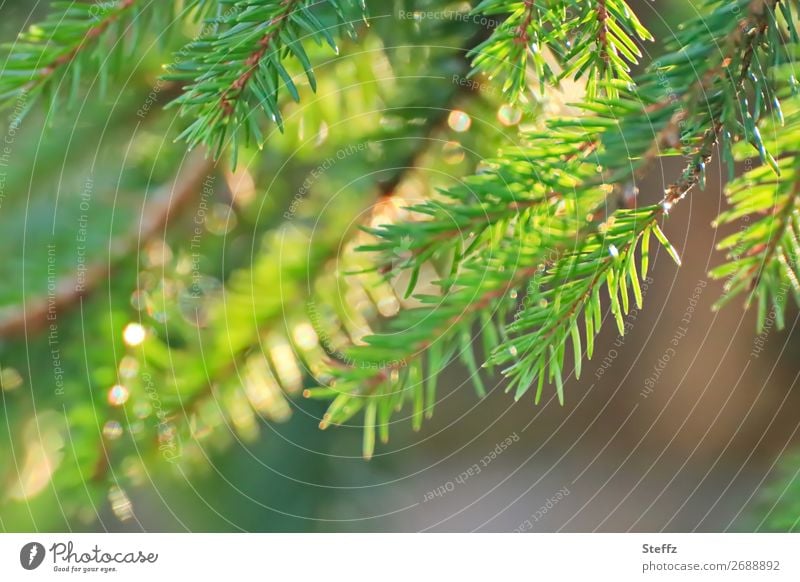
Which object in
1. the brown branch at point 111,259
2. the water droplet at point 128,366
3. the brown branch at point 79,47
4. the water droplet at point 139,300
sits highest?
the brown branch at point 79,47

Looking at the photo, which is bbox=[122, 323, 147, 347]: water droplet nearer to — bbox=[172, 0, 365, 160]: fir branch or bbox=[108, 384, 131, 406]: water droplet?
bbox=[108, 384, 131, 406]: water droplet

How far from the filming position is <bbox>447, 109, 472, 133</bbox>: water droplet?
293mm

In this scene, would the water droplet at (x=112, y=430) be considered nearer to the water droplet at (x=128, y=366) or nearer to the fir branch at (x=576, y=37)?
the water droplet at (x=128, y=366)

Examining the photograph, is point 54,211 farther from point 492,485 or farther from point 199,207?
point 492,485

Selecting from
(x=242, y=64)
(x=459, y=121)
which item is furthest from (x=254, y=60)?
(x=459, y=121)

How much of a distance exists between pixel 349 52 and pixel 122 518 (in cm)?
22

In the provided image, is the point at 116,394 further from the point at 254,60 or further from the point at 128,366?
the point at 254,60

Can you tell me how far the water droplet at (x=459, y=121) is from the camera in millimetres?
293

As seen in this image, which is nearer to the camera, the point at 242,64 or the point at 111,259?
the point at 242,64

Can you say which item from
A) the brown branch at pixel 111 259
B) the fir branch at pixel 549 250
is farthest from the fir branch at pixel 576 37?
the brown branch at pixel 111 259

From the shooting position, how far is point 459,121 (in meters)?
0.30

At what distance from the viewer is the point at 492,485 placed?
0.33 metres

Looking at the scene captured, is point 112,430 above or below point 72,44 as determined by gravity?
below
